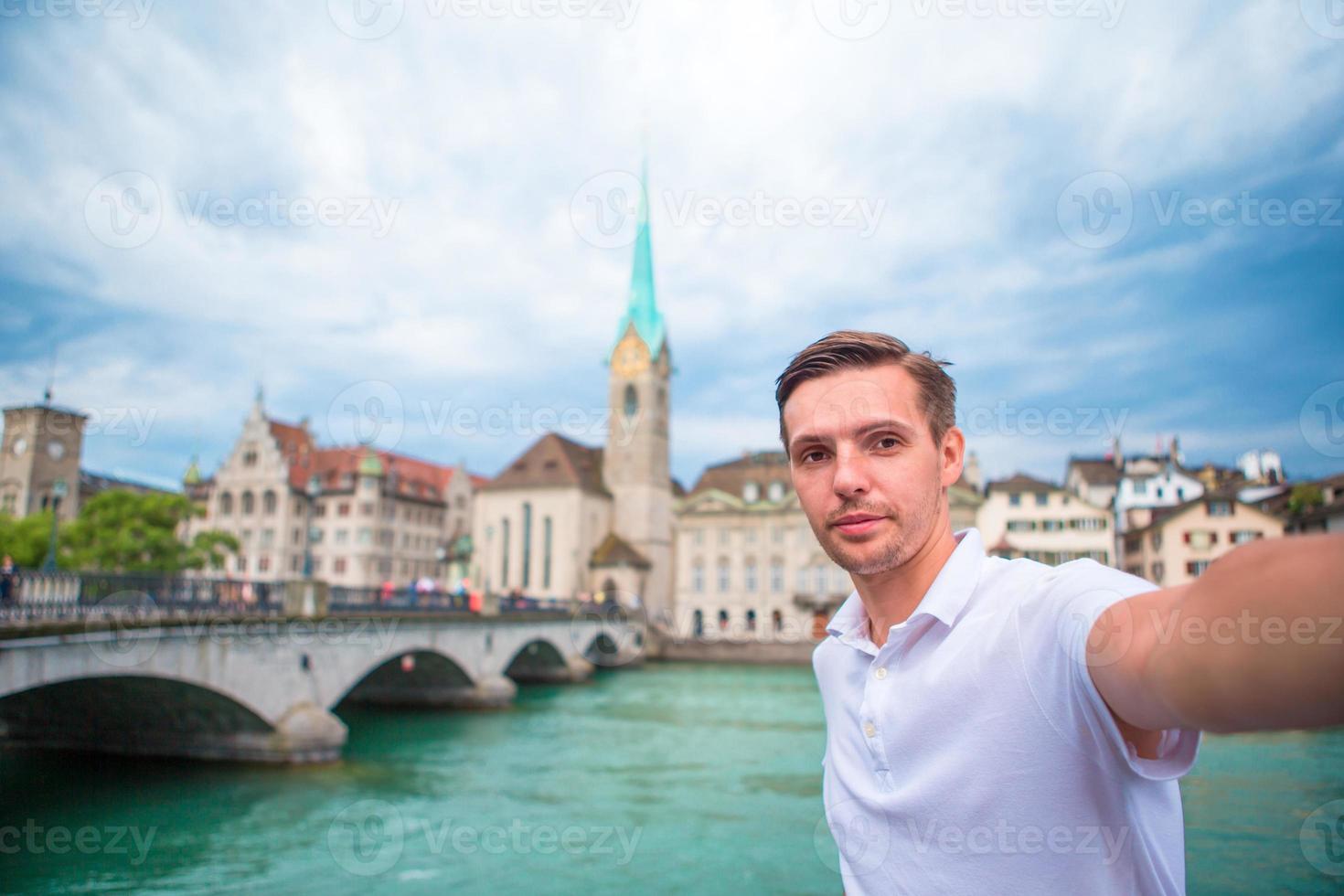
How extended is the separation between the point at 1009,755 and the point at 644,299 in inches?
2560

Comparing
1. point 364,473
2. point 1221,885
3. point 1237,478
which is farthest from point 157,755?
point 1237,478

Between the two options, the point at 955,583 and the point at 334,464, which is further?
the point at 334,464

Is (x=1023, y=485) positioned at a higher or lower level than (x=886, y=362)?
higher

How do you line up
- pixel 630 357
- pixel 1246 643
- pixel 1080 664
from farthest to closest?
pixel 630 357
pixel 1080 664
pixel 1246 643

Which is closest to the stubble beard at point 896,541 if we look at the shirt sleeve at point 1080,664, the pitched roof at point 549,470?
the shirt sleeve at point 1080,664

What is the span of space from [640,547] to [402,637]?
37561 millimetres

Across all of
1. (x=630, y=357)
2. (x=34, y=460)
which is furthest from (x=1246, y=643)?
(x=34, y=460)

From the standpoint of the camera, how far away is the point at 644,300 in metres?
65.1

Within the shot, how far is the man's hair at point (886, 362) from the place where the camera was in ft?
5.35

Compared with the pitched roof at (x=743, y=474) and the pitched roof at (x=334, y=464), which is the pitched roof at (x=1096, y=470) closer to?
the pitched roof at (x=743, y=474)

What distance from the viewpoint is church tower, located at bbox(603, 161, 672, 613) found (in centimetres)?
6050

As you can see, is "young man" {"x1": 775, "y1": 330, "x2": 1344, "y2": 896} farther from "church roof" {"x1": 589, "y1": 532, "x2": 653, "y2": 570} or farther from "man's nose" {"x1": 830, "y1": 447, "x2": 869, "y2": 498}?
"church roof" {"x1": 589, "y1": 532, "x2": 653, "y2": 570}

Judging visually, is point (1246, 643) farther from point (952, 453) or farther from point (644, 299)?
point (644, 299)

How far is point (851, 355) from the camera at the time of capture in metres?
1.66
